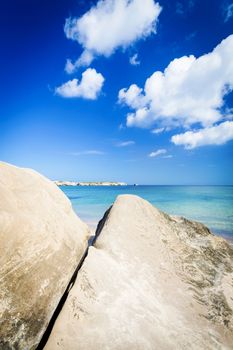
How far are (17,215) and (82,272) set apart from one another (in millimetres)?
1248

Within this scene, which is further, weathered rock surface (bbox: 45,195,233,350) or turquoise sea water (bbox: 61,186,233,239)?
turquoise sea water (bbox: 61,186,233,239)

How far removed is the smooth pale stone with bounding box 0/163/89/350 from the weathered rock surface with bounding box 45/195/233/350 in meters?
0.40

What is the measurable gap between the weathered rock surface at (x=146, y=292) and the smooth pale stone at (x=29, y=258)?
0.40 metres

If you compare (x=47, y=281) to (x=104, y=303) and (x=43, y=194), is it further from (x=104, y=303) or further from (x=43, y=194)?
(x=43, y=194)

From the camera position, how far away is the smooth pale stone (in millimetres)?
2059

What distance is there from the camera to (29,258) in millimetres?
2363

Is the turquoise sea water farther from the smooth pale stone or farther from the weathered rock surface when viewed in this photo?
the smooth pale stone

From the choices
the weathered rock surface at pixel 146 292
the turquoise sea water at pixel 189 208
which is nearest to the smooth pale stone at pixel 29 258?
the weathered rock surface at pixel 146 292

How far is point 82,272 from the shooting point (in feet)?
10.1

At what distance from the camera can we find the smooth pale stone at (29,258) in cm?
206

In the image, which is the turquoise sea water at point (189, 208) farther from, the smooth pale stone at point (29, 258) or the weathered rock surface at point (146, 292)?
the smooth pale stone at point (29, 258)

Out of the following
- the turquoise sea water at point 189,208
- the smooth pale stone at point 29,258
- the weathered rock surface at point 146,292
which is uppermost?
the smooth pale stone at point 29,258

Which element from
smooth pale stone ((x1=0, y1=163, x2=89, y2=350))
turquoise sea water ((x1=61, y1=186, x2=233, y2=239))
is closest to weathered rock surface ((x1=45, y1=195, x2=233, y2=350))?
smooth pale stone ((x1=0, y1=163, x2=89, y2=350))

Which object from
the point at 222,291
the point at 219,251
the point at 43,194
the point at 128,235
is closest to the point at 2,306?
the point at 43,194
